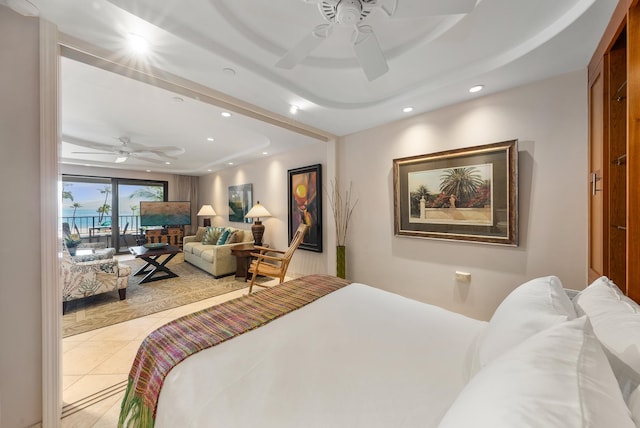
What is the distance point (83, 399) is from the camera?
1.59 metres

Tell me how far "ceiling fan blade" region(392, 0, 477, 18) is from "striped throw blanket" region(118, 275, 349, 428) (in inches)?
71.3

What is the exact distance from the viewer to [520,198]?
2.12 m

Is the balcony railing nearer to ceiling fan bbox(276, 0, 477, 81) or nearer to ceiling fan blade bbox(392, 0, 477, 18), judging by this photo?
ceiling fan bbox(276, 0, 477, 81)

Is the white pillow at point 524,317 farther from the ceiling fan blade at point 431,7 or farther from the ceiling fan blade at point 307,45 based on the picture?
the ceiling fan blade at point 307,45

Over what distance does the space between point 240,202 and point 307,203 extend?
2395 mm

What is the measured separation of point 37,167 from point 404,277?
129 inches

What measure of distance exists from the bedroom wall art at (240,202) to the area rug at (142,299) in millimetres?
1651

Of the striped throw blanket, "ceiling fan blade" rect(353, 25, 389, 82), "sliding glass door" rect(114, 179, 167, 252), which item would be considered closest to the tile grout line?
the striped throw blanket

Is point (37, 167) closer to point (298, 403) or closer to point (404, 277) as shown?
point (298, 403)

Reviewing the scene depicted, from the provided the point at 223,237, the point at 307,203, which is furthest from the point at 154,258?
the point at 307,203

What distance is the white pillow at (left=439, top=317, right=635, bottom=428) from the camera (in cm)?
41

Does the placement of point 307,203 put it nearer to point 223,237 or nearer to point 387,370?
point 223,237

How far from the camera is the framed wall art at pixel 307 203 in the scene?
3836mm

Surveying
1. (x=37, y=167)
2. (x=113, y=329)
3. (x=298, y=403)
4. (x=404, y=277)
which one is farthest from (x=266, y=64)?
(x=113, y=329)
